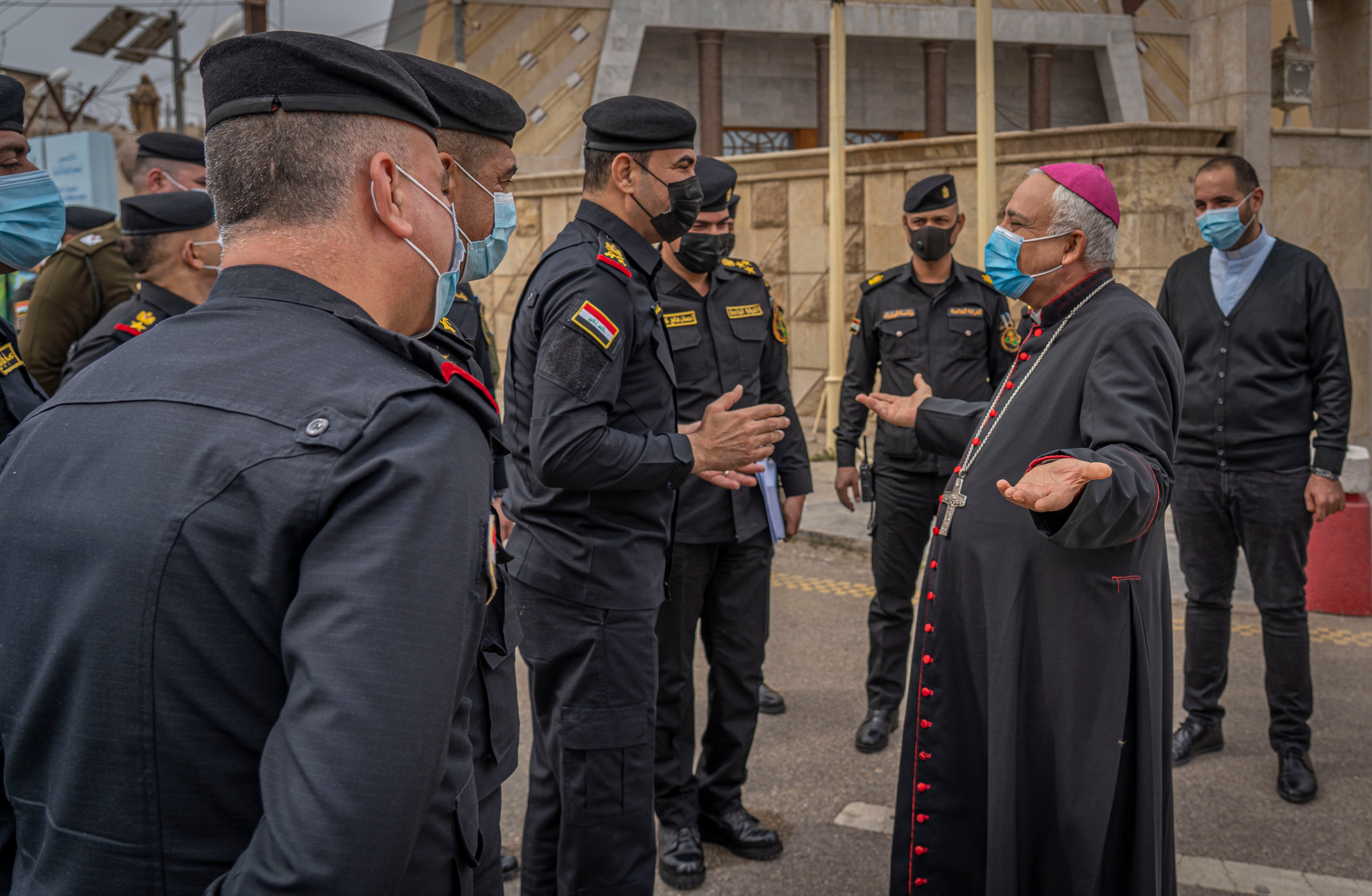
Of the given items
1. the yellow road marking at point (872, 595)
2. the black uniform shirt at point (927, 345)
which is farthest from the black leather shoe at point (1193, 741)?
the black uniform shirt at point (927, 345)

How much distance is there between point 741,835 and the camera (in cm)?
336

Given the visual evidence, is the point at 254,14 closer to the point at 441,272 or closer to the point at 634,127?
the point at 634,127

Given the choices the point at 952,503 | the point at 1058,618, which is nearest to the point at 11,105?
the point at 952,503

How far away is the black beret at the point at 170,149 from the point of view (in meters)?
4.45

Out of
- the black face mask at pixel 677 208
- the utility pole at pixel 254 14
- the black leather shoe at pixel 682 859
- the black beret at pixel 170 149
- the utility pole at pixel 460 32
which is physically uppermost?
the utility pole at pixel 254 14

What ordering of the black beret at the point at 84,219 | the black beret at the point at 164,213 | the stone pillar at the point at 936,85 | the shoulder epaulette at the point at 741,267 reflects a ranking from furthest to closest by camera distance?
the stone pillar at the point at 936,85 → the black beret at the point at 84,219 → the shoulder epaulette at the point at 741,267 → the black beret at the point at 164,213

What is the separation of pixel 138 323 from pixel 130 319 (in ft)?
0.30

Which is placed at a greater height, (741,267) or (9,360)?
(741,267)

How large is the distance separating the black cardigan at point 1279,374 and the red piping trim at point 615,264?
8.07 feet

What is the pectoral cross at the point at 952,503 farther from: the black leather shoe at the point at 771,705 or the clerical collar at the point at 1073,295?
the black leather shoe at the point at 771,705

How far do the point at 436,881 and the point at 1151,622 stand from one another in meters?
1.96

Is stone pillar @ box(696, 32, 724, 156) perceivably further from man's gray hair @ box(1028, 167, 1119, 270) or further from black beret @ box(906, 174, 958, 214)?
man's gray hair @ box(1028, 167, 1119, 270)

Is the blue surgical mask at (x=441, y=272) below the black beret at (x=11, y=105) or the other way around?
below

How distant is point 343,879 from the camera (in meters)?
0.93
